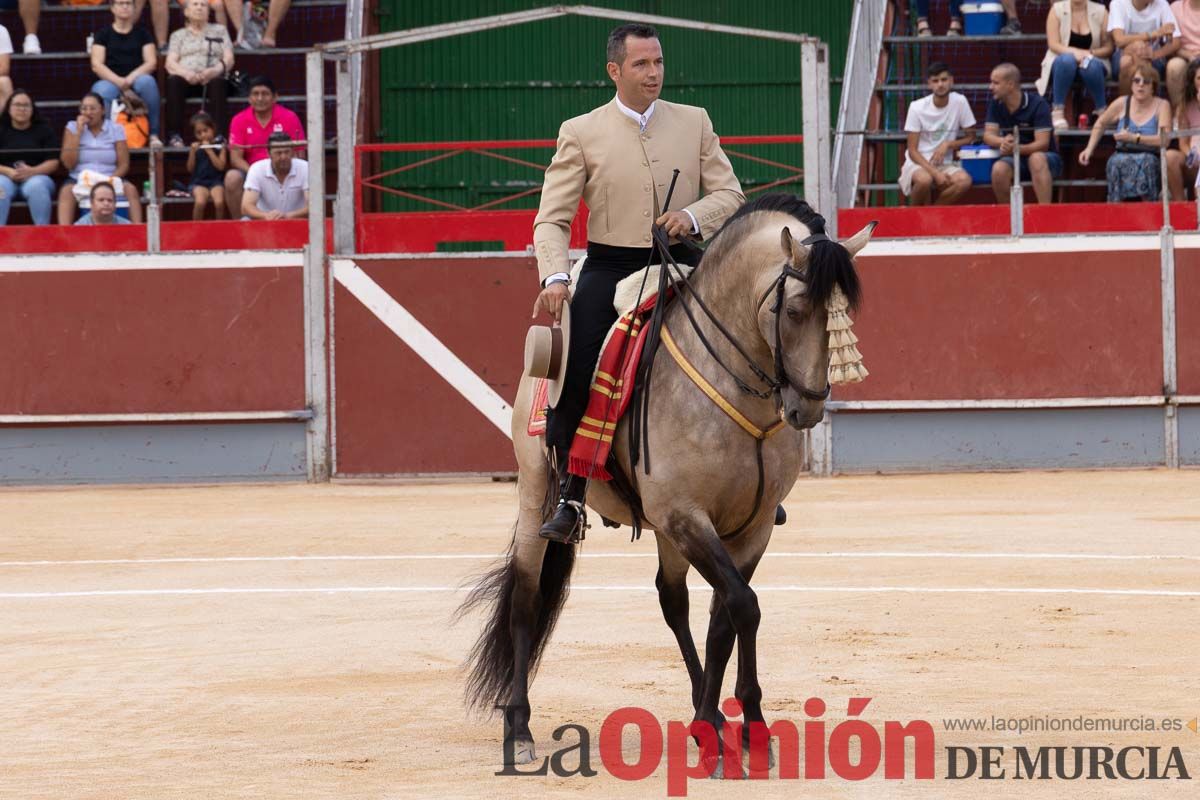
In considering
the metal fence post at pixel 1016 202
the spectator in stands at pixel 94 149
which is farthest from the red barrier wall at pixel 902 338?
the spectator in stands at pixel 94 149

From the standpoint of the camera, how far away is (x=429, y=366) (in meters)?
13.5

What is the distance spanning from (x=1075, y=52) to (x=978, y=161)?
1678 millimetres

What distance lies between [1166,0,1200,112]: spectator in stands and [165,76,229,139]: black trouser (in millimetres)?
8025

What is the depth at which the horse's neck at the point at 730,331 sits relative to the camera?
511 cm

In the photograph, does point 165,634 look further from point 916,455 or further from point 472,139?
point 472,139

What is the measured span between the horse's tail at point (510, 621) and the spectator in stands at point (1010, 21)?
12304 millimetres

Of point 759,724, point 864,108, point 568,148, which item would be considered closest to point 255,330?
point 864,108

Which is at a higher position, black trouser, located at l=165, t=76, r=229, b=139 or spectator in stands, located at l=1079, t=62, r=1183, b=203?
black trouser, located at l=165, t=76, r=229, b=139

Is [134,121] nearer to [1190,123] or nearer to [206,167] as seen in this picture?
[206,167]

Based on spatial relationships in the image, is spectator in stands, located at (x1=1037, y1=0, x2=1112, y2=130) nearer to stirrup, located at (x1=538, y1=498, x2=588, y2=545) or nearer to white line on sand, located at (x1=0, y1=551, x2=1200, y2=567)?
white line on sand, located at (x1=0, y1=551, x2=1200, y2=567)

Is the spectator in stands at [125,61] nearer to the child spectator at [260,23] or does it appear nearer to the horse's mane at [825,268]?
the child spectator at [260,23]

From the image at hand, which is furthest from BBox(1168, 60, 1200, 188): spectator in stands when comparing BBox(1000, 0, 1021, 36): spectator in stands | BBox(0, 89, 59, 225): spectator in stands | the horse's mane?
the horse's mane

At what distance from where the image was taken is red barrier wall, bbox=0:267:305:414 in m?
13.6

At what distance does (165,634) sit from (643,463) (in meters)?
3.03
